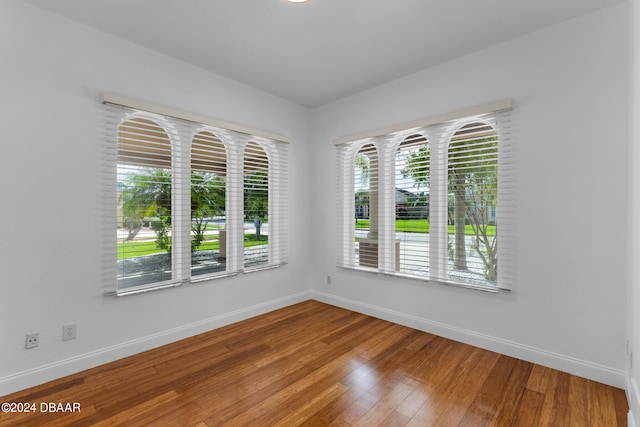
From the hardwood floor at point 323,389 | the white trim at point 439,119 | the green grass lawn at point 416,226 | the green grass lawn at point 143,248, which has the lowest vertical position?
the hardwood floor at point 323,389

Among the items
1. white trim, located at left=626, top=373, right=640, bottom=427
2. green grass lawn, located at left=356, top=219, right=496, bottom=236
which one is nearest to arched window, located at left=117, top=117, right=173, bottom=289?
green grass lawn, located at left=356, top=219, right=496, bottom=236

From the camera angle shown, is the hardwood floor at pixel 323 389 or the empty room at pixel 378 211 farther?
the empty room at pixel 378 211

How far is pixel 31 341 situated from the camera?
2186 millimetres

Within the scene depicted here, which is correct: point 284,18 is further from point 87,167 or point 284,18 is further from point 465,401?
point 465,401

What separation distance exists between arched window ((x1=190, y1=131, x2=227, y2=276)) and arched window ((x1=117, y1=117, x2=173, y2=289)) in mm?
248

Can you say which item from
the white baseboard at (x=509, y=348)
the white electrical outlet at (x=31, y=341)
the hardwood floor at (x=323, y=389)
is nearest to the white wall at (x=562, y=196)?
the white baseboard at (x=509, y=348)

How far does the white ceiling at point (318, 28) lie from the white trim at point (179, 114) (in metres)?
0.52

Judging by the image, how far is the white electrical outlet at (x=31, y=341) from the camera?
2170mm

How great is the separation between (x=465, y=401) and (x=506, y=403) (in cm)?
26

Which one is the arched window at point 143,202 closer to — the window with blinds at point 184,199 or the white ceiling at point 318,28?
the window with blinds at point 184,199

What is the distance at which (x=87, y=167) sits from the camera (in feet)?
8.00

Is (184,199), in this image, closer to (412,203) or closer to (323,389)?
(323,389)

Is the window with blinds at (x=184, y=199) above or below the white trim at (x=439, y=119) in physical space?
below

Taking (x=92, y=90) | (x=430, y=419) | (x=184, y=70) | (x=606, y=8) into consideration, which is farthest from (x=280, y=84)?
(x=430, y=419)
